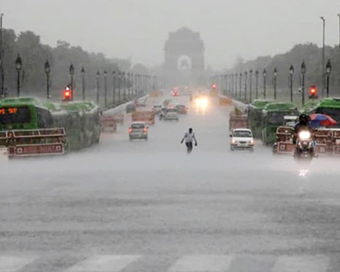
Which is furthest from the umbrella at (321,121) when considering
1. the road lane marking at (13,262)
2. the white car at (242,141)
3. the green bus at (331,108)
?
the road lane marking at (13,262)

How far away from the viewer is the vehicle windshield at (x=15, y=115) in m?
50.0

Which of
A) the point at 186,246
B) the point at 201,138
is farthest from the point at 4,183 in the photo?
the point at 201,138

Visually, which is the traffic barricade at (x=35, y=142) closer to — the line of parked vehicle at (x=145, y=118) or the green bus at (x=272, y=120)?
the green bus at (x=272, y=120)

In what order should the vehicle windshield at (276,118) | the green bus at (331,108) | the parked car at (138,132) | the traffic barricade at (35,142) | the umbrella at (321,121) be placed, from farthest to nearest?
the parked car at (138,132)
the vehicle windshield at (276,118)
the green bus at (331,108)
the umbrella at (321,121)
the traffic barricade at (35,142)

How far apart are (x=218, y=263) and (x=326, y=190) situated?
38.3 ft

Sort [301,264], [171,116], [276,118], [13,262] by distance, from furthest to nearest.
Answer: [171,116] < [276,118] < [13,262] < [301,264]

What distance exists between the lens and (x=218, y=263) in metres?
13.6

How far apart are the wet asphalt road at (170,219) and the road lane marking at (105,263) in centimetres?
1

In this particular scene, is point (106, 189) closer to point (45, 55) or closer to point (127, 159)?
point (127, 159)

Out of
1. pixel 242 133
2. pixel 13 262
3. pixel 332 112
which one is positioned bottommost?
pixel 13 262

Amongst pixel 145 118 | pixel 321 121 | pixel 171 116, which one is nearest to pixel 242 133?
pixel 321 121

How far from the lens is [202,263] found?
13648 mm

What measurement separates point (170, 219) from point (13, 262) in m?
5.28

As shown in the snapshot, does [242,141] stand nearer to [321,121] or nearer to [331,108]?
[321,121]
